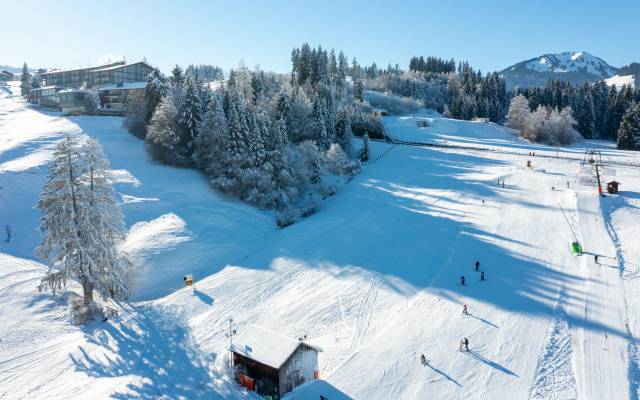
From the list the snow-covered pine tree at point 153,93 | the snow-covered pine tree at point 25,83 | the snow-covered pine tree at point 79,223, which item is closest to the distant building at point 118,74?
the snow-covered pine tree at point 25,83

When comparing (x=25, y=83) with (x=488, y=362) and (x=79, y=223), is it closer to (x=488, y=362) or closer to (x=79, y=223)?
(x=79, y=223)

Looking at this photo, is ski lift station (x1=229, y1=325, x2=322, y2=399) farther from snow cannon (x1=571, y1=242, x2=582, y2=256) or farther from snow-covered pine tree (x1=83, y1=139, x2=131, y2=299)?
snow cannon (x1=571, y1=242, x2=582, y2=256)

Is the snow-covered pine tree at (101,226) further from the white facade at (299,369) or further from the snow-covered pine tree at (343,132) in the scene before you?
the snow-covered pine tree at (343,132)

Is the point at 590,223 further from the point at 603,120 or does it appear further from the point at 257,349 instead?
the point at 603,120

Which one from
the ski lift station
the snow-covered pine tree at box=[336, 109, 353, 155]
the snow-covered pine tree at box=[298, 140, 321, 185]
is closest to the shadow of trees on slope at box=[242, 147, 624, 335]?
the snow-covered pine tree at box=[298, 140, 321, 185]

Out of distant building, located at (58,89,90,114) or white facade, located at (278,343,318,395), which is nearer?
white facade, located at (278,343,318,395)

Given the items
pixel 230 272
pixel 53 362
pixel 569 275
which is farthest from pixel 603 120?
pixel 53 362
